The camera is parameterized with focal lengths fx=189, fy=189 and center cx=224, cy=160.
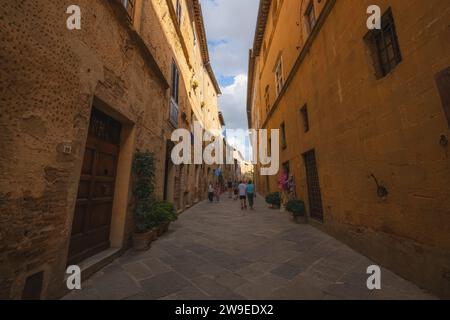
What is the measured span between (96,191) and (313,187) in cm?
627

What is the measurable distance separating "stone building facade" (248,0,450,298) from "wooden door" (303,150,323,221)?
0.06 meters

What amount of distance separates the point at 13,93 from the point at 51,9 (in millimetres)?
1233

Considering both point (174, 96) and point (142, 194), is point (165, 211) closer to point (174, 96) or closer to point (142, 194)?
point (142, 194)

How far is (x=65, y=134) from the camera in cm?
254

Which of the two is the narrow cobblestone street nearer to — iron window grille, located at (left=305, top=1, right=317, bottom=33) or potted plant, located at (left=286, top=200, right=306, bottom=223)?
potted plant, located at (left=286, top=200, right=306, bottom=223)

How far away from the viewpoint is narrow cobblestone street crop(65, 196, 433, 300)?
2.47m

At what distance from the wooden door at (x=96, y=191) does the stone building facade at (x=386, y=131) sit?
205 inches

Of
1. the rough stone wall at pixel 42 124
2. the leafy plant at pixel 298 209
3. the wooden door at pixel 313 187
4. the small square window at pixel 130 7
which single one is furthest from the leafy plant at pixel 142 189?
the wooden door at pixel 313 187

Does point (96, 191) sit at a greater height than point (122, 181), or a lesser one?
lesser

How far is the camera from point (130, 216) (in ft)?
14.3

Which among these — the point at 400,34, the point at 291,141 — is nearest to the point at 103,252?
the point at 400,34

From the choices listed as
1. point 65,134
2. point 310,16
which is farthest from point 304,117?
point 65,134

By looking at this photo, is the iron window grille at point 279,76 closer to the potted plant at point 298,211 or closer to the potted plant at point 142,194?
the potted plant at point 298,211
